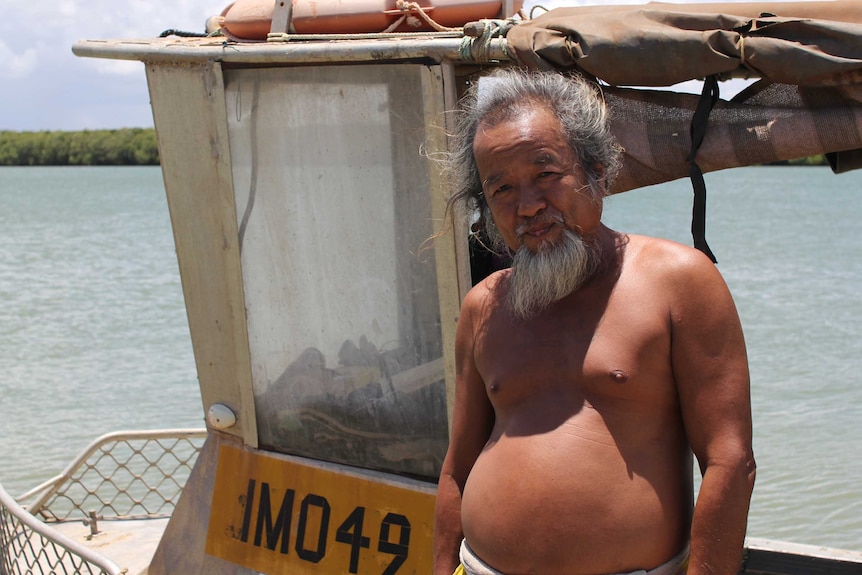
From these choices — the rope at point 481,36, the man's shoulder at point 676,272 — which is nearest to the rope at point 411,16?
the rope at point 481,36

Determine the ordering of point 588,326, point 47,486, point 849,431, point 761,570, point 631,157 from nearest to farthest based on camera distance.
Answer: point 588,326
point 631,157
point 761,570
point 47,486
point 849,431

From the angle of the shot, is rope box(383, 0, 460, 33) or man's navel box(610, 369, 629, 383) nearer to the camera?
man's navel box(610, 369, 629, 383)

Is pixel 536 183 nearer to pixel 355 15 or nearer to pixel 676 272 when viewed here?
pixel 676 272

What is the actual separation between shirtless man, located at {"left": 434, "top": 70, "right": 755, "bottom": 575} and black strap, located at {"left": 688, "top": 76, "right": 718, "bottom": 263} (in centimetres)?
29

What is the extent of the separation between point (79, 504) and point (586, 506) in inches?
179

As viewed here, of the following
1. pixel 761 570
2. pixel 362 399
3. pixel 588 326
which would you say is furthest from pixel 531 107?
pixel 761 570

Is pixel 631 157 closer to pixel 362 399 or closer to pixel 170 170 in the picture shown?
pixel 362 399

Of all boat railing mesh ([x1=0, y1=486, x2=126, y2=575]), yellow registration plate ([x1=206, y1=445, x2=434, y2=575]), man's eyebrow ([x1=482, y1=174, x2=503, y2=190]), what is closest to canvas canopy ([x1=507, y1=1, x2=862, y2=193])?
man's eyebrow ([x1=482, y1=174, x2=503, y2=190])

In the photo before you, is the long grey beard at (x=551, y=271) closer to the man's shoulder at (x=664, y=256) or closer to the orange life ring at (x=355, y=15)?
the man's shoulder at (x=664, y=256)

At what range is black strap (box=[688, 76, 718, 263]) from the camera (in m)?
2.66

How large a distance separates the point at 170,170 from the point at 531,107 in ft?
5.68

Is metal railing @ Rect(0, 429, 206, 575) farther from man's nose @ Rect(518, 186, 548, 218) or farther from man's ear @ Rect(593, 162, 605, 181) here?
man's ear @ Rect(593, 162, 605, 181)

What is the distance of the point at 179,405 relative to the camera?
1148 centimetres

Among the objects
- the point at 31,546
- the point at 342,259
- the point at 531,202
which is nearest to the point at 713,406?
the point at 531,202
